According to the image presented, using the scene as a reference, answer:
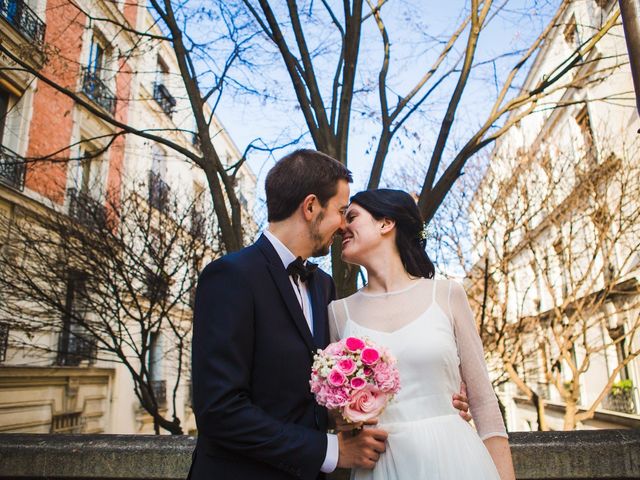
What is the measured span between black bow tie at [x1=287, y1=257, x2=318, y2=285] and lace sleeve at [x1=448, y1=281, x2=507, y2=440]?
73 centimetres

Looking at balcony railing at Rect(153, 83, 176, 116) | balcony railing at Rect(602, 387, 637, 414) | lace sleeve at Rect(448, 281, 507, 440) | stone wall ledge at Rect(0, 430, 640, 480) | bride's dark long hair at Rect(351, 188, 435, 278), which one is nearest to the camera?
lace sleeve at Rect(448, 281, 507, 440)

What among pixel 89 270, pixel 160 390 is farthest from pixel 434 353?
pixel 160 390

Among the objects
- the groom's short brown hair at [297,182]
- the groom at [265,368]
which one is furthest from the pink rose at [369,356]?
the groom's short brown hair at [297,182]

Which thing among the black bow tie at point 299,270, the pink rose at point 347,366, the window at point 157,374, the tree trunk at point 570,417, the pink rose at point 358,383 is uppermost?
the window at point 157,374

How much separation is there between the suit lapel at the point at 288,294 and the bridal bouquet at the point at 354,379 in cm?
16

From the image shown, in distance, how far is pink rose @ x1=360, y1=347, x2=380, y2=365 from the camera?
1.91 metres

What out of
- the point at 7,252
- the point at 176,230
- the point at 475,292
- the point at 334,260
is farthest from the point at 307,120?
the point at 475,292

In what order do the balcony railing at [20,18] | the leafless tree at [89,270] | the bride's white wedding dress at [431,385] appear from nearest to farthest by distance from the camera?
the bride's white wedding dress at [431,385] → the leafless tree at [89,270] → the balcony railing at [20,18]

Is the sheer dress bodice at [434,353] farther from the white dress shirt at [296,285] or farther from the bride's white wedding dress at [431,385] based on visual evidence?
the white dress shirt at [296,285]

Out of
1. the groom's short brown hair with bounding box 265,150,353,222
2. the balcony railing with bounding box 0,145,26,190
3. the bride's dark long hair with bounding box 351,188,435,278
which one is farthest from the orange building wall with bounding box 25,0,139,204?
the groom's short brown hair with bounding box 265,150,353,222

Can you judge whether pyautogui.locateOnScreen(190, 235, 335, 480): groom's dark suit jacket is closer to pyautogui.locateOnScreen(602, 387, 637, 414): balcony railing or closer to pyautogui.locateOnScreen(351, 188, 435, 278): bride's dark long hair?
pyautogui.locateOnScreen(351, 188, 435, 278): bride's dark long hair

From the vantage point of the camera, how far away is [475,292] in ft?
40.3

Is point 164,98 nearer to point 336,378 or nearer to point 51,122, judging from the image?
point 51,122

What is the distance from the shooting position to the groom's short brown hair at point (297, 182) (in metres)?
2.36
